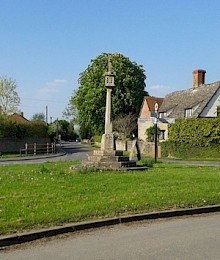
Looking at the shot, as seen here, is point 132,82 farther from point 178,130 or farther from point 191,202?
point 191,202

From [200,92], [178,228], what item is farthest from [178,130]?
[178,228]

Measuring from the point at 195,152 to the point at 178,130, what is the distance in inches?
140

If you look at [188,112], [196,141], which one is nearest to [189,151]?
[196,141]

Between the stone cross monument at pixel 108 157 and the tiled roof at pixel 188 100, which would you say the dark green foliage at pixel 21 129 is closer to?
the tiled roof at pixel 188 100

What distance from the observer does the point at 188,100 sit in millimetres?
46250

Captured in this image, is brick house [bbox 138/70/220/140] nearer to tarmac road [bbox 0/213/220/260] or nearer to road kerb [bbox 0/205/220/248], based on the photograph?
road kerb [bbox 0/205/220/248]

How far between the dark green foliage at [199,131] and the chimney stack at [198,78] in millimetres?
11931

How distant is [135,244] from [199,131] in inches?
1216

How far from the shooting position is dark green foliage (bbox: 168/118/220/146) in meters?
35.1

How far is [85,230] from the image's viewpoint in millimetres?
6871

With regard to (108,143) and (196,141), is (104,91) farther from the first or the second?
(108,143)

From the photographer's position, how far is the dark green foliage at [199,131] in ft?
115

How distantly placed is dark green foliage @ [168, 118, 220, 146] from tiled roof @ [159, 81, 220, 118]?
432 centimetres

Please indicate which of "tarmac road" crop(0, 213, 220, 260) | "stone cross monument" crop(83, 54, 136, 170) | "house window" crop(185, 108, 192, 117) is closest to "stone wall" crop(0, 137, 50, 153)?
"house window" crop(185, 108, 192, 117)
